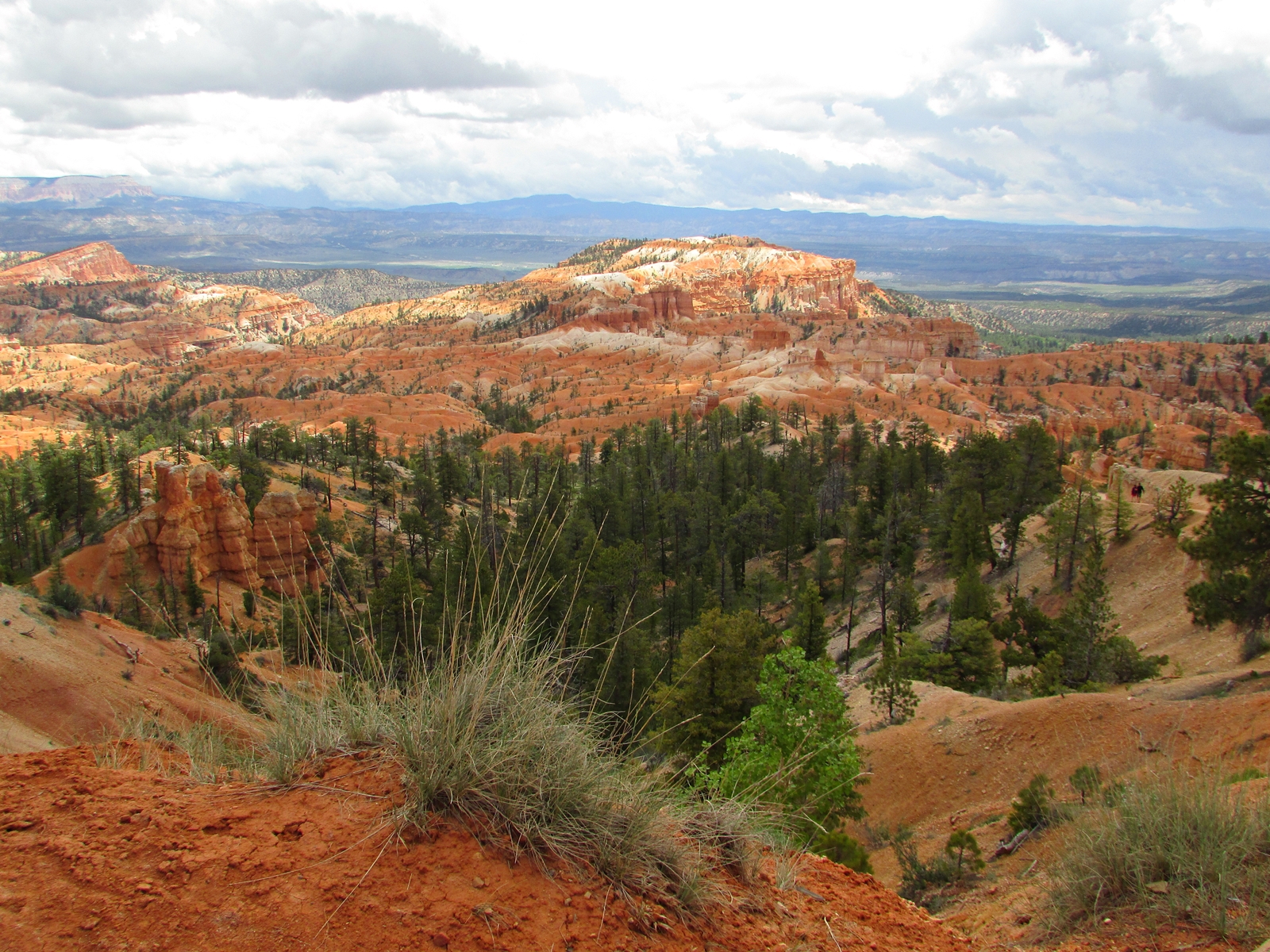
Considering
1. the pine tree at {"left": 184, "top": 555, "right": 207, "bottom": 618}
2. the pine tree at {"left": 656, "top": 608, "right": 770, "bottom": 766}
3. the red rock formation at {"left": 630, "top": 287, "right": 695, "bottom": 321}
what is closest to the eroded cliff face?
the pine tree at {"left": 184, "top": 555, "right": 207, "bottom": 618}

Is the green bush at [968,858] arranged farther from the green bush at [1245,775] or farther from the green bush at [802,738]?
the green bush at [1245,775]

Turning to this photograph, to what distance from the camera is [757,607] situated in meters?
32.8

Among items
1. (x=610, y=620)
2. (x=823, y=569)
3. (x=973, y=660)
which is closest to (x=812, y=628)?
(x=973, y=660)

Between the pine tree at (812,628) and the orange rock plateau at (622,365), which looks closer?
the pine tree at (812,628)

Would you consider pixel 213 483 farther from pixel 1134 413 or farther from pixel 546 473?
pixel 1134 413

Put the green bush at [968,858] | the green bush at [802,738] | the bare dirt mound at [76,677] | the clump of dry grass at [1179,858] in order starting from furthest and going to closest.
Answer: the bare dirt mound at [76,677] < the green bush at [802,738] < the green bush at [968,858] < the clump of dry grass at [1179,858]

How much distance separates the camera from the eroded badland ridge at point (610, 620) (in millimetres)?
3211

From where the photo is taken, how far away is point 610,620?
25.0 metres

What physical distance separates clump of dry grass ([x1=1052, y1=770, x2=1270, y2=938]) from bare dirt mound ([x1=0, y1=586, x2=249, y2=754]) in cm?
A: 1209

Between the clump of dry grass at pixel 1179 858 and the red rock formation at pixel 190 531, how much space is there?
28.9 metres

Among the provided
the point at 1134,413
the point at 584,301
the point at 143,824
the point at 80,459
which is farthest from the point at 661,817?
the point at 584,301

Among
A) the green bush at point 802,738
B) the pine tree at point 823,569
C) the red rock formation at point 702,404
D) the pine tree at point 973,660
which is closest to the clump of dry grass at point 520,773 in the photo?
the green bush at point 802,738

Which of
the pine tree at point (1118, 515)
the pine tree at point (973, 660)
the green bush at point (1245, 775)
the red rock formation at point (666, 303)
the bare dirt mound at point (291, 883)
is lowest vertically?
the pine tree at point (973, 660)

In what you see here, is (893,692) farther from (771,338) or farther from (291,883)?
(771,338)
